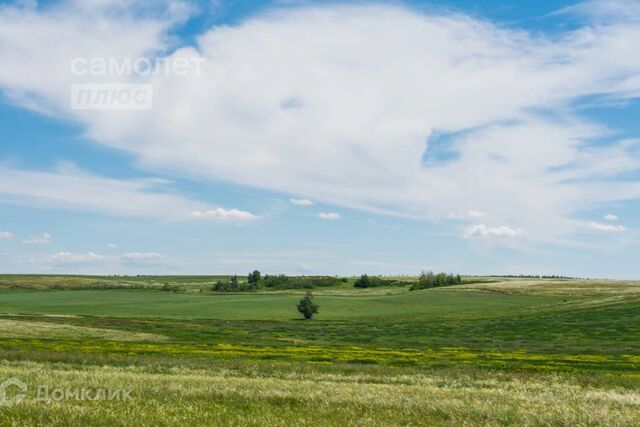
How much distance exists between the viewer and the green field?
13711mm

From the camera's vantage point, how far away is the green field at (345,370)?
13711 millimetres

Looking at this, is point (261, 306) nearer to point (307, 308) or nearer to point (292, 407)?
point (307, 308)

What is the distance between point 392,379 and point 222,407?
47.7 feet

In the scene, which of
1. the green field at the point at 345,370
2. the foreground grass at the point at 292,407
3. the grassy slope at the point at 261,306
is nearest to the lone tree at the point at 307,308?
the grassy slope at the point at 261,306

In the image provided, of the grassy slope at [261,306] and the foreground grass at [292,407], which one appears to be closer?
the foreground grass at [292,407]

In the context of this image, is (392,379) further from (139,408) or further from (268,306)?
(268,306)

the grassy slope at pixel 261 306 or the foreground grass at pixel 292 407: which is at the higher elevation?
the foreground grass at pixel 292 407

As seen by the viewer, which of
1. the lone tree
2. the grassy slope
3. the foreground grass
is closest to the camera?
the foreground grass

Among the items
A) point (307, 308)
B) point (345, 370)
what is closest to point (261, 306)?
point (307, 308)

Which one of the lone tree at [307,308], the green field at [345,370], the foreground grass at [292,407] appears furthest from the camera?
the lone tree at [307,308]

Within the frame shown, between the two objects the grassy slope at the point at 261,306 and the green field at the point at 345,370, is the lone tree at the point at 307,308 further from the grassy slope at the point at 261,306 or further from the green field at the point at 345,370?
the green field at the point at 345,370

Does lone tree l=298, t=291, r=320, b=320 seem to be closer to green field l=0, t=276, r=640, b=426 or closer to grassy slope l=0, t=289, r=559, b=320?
grassy slope l=0, t=289, r=559, b=320

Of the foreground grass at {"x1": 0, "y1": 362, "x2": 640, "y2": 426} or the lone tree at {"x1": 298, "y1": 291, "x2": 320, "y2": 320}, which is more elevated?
the foreground grass at {"x1": 0, "y1": 362, "x2": 640, "y2": 426}

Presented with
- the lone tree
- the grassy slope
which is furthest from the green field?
the lone tree
